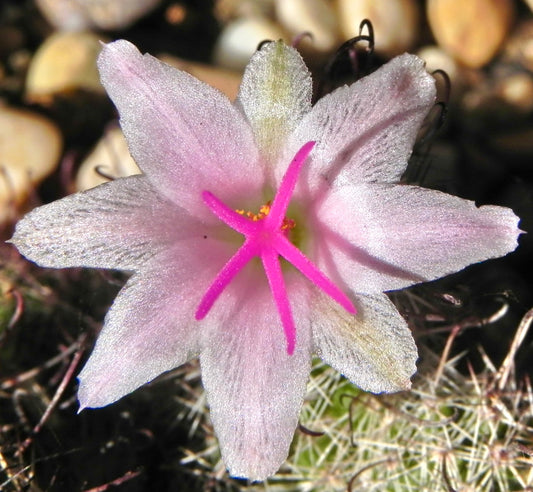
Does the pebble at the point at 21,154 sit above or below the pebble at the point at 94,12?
below

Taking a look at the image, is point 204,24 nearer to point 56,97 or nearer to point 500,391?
point 56,97

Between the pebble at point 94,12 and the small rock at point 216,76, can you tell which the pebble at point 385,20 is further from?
the pebble at point 94,12

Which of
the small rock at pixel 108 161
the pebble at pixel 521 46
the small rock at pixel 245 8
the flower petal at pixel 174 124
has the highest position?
the flower petal at pixel 174 124

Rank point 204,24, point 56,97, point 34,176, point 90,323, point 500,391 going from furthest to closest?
point 204,24, point 56,97, point 34,176, point 90,323, point 500,391

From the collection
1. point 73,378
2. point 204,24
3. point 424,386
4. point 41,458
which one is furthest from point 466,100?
point 41,458

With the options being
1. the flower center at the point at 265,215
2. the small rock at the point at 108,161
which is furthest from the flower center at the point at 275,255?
the small rock at the point at 108,161

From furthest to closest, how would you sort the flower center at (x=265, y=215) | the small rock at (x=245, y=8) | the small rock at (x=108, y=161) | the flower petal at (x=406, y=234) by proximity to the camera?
1. the small rock at (x=245, y=8)
2. the small rock at (x=108, y=161)
3. the flower center at (x=265, y=215)
4. the flower petal at (x=406, y=234)

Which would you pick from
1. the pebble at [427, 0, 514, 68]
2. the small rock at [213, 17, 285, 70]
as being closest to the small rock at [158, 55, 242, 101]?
the small rock at [213, 17, 285, 70]
